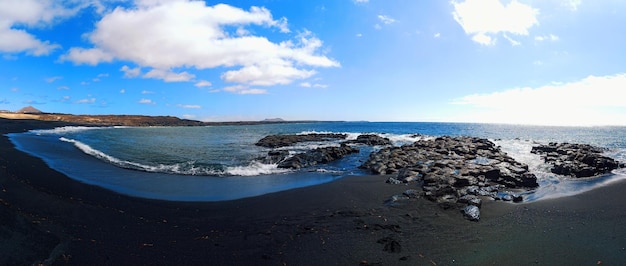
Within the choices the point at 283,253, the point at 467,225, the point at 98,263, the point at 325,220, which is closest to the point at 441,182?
the point at 467,225

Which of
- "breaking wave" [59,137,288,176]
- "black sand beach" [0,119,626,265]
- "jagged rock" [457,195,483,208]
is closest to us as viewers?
"black sand beach" [0,119,626,265]

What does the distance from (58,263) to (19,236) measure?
1948 millimetres

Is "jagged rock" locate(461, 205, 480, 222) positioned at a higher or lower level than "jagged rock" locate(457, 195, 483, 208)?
lower

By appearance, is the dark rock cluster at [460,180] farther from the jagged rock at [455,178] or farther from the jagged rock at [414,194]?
the jagged rock at [414,194]

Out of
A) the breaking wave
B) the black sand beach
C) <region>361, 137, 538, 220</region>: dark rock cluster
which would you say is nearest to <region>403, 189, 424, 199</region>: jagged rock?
<region>361, 137, 538, 220</region>: dark rock cluster

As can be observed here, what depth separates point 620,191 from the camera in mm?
14203

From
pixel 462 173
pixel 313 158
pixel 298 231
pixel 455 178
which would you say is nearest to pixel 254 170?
pixel 313 158

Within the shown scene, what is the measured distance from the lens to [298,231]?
358 inches

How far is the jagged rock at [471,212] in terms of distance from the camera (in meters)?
10.2

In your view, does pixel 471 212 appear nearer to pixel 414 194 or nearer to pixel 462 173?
pixel 414 194

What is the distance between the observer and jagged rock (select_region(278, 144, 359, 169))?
75.6ft

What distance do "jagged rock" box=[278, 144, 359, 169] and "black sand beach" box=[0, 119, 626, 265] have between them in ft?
32.1

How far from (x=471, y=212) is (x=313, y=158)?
53.6 ft

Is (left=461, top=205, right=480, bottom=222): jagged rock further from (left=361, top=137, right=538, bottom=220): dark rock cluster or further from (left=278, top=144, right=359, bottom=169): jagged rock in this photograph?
(left=278, top=144, right=359, bottom=169): jagged rock
